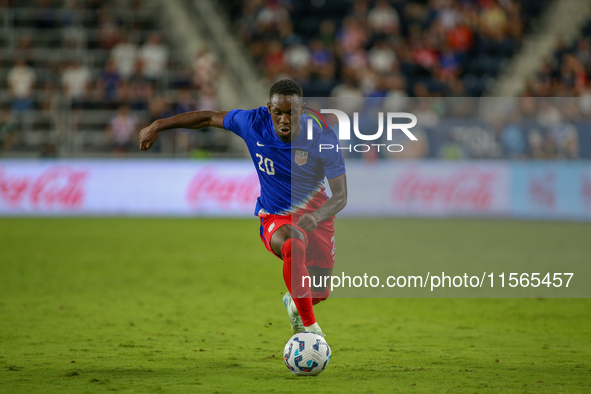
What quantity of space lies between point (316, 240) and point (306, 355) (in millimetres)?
1226

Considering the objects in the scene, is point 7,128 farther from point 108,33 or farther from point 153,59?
point 108,33

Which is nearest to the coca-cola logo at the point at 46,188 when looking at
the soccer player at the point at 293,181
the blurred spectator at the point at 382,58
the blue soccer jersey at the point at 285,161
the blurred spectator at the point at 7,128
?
the blurred spectator at the point at 7,128

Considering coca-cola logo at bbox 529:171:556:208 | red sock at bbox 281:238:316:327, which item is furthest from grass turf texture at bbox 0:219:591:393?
coca-cola logo at bbox 529:171:556:208

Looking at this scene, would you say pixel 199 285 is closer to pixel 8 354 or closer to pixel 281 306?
pixel 281 306

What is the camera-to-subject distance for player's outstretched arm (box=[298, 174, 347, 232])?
17.5 ft

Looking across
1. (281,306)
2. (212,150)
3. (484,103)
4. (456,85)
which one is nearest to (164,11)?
(212,150)

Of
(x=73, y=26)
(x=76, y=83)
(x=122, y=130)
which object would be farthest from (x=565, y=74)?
(x=73, y=26)

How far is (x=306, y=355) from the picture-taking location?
17.1 feet

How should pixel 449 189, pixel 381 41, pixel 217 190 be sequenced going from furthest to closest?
pixel 381 41, pixel 217 190, pixel 449 189

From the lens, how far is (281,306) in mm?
8375

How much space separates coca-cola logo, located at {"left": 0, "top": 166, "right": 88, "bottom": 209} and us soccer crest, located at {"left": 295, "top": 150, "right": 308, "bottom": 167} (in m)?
12.3

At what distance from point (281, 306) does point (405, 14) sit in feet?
50.2

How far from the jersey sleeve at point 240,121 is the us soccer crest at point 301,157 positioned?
49 cm

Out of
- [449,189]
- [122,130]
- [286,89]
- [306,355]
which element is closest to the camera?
[306,355]
